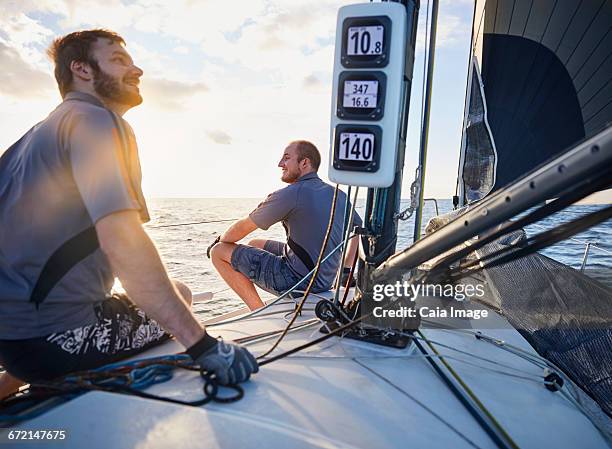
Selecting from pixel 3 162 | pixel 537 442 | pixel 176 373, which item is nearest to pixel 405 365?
pixel 537 442

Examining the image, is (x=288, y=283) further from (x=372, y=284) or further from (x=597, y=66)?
(x=597, y=66)

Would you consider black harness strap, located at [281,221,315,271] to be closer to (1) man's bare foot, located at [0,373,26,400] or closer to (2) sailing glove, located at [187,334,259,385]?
(2) sailing glove, located at [187,334,259,385]

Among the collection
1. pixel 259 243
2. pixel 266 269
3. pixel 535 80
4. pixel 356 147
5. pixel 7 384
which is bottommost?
pixel 7 384

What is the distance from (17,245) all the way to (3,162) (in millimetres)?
261

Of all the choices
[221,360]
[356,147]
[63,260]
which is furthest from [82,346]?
[356,147]

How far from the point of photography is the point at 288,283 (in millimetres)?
2410

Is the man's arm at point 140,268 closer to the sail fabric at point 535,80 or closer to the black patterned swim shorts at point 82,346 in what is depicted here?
the black patterned swim shorts at point 82,346

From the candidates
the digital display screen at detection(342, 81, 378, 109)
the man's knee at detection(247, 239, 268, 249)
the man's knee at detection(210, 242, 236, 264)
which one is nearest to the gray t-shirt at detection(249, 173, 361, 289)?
the man's knee at detection(210, 242, 236, 264)

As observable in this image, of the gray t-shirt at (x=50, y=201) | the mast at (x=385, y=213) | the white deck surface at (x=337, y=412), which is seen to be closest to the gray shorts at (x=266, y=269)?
the mast at (x=385, y=213)

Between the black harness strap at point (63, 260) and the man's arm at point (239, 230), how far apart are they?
51.5 inches

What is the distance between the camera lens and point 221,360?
1.10m

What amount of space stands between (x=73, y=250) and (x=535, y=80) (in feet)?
13.2

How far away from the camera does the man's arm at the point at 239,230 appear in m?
2.47

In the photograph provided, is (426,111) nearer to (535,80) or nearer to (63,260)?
(63,260)
